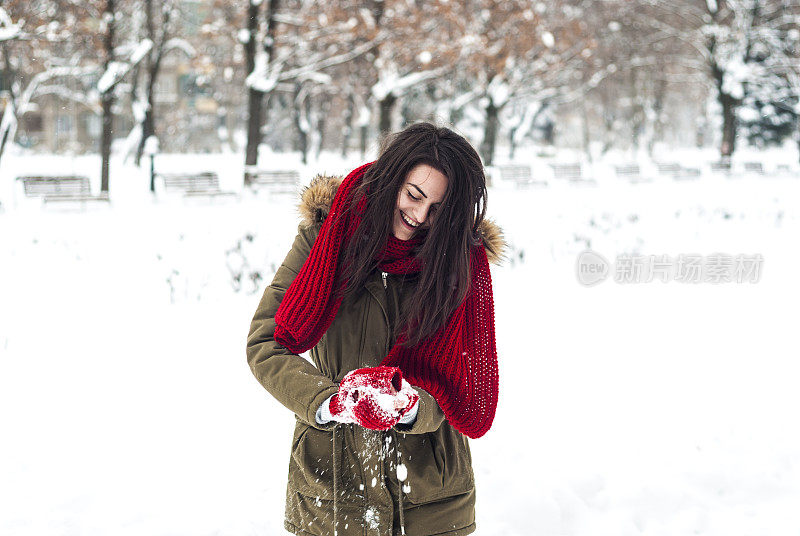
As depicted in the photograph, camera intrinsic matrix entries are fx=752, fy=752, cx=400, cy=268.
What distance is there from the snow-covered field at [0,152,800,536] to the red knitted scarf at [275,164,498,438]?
2.27 meters

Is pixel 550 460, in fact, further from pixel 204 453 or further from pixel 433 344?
pixel 433 344

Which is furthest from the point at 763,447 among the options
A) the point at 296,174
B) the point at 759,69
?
the point at 759,69

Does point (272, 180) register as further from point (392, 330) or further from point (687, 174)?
point (392, 330)

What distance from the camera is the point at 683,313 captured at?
26.6ft

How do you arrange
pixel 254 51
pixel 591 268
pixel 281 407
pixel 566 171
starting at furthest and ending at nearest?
1. pixel 566 171
2. pixel 254 51
3. pixel 591 268
4. pixel 281 407

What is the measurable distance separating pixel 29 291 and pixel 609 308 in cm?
592

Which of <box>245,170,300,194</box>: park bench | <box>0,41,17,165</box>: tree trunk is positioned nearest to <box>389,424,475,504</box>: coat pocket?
<box>245,170,300,194</box>: park bench

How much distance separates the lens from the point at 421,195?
2.13 meters

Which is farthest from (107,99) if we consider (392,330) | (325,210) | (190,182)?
(392,330)

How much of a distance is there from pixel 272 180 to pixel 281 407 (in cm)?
1311

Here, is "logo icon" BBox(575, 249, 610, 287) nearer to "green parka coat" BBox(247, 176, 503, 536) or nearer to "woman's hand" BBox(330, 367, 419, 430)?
"green parka coat" BBox(247, 176, 503, 536)

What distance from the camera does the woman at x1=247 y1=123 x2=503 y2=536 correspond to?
6.90ft

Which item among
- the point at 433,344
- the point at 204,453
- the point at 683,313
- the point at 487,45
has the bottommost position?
the point at 204,453

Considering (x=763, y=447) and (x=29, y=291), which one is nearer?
(x=763, y=447)
